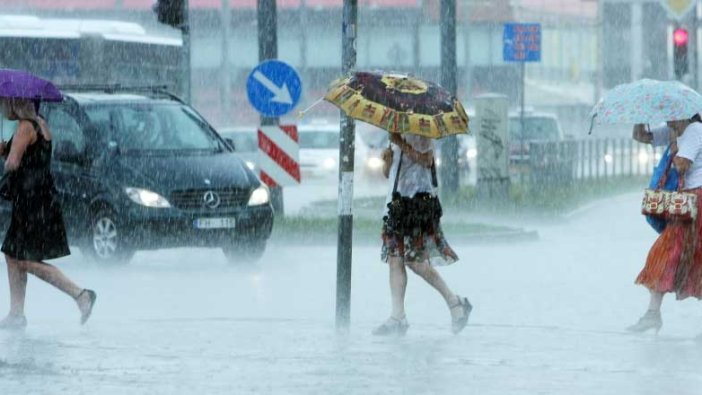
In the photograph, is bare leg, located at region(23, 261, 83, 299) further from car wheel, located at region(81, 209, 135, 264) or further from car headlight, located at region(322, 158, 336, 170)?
car headlight, located at region(322, 158, 336, 170)

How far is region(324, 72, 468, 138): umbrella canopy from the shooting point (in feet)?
39.4

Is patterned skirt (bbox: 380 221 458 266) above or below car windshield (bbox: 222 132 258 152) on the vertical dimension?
above

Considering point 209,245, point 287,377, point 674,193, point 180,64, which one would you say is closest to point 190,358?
point 287,377

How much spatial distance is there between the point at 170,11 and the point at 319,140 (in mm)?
21288

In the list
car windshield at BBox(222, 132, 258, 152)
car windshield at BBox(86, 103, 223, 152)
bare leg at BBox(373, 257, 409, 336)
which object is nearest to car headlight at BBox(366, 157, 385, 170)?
car windshield at BBox(222, 132, 258, 152)

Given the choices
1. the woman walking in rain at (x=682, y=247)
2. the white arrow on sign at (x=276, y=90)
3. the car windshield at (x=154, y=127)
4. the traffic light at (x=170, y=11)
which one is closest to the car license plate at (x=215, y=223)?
the car windshield at (x=154, y=127)

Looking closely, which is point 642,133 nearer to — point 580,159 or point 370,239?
point 370,239

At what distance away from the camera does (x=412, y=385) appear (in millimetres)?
10133

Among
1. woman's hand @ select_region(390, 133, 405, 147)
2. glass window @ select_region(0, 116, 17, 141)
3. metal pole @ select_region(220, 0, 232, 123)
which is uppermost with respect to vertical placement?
woman's hand @ select_region(390, 133, 405, 147)

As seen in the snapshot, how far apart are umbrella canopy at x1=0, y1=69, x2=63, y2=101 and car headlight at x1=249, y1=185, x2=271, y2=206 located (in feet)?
22.9

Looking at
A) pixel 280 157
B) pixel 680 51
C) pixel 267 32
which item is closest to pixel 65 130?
pixel 280 157

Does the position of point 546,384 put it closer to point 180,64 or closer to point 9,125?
point 9,125

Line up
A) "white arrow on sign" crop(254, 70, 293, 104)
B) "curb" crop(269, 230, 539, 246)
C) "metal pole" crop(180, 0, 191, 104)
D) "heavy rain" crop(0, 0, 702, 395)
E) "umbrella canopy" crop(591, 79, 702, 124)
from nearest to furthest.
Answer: "heavy rain" crop(0, 0, 702, 395), "umbrella canopy" crop(591, 79, 702, 124), "white arrow on sign" crop(254, 70, 293, 104), "curb" crop(269, 230, 539, 246), "metal pole" crop(180, 0, 191, 104)

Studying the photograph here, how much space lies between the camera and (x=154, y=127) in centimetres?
2039
